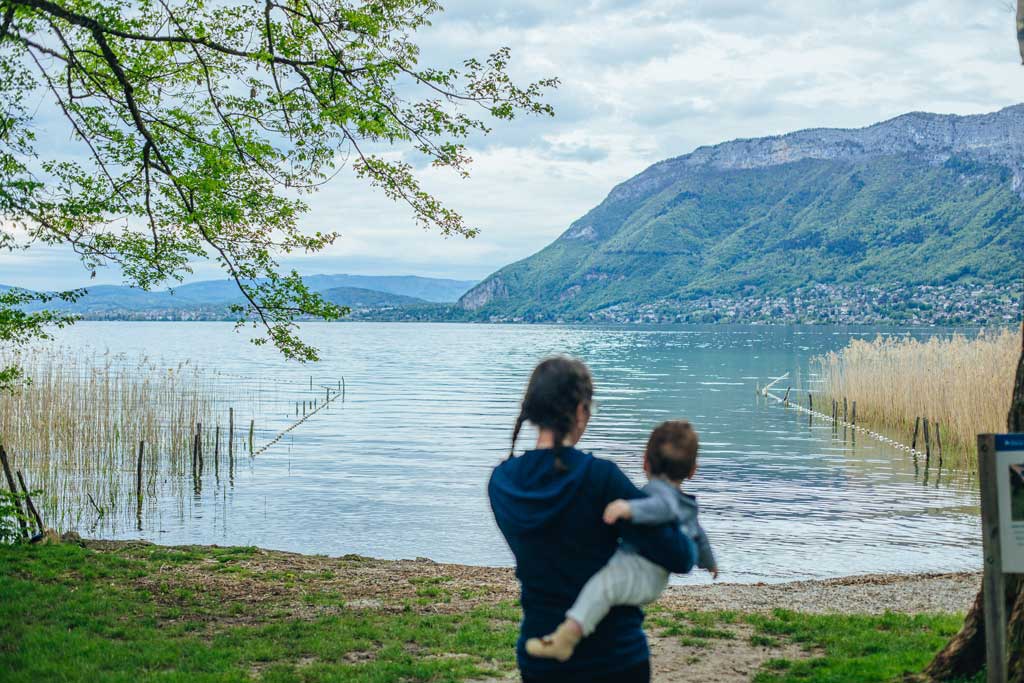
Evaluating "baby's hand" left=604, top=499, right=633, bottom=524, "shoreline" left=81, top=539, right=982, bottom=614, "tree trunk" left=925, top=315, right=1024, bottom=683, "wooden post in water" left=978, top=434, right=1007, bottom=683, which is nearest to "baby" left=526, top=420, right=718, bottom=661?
"baby's hand" left=604, top=499, right=633, bottom=524

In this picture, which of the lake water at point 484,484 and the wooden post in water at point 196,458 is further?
the wooden post in water at point 196,458

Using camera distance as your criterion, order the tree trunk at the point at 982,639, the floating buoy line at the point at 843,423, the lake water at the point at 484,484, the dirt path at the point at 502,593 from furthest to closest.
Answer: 1. the floating buoy line at the point at 843,423
2. the lake water at the point at 484,484
3. the dirt path at the point at 502,593
4. the tree trunk at the point at 982,639

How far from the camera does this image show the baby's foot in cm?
316

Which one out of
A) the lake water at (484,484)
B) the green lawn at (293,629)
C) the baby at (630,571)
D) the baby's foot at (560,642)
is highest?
the baby at (630,571)

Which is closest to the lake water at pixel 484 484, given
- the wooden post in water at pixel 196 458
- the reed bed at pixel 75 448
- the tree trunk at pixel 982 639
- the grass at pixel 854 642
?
the wooden post in water at pixel 196 458

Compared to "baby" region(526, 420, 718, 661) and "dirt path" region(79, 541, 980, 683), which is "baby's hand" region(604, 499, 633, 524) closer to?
"baby" region(526, 420, 718, 661)

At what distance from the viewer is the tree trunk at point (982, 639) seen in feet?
19.7

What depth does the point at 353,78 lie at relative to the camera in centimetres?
1183

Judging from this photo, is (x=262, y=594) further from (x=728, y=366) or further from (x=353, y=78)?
(x=728, y=366)

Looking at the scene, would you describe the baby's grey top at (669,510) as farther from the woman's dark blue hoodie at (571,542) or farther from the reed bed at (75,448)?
the reed bed at (75,448)

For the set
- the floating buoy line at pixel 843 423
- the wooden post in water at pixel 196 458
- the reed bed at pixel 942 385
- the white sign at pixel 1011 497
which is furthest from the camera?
the floating buoy line at pixel 843 423

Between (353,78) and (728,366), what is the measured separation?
2710 inches

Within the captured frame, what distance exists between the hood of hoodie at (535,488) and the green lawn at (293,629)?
4.64 m

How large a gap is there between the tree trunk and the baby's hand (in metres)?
4.05
